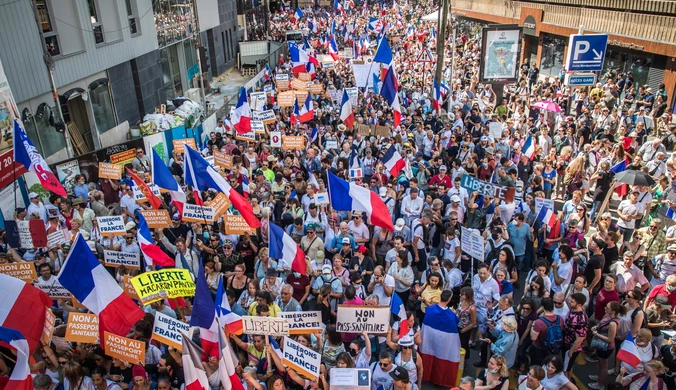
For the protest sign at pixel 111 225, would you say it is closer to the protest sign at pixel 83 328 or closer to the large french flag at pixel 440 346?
the protest sign at pixel 83 328

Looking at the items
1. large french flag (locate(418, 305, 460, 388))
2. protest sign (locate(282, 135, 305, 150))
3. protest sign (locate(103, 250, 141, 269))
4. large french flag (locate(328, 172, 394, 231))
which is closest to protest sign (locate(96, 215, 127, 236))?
protest sign (locate(103, 250, 141, 269))

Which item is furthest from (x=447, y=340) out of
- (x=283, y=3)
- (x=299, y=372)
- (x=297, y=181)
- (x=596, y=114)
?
(x=283, y=3)

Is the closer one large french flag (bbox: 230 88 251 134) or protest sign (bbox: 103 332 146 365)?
protest sign (bbox: 103 332 146 365)

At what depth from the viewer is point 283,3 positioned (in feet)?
221

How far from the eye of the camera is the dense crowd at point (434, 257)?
614 cm

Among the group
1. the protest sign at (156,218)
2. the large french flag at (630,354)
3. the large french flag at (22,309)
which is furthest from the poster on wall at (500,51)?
the large french flag at (22,309)

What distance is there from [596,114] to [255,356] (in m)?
13.9

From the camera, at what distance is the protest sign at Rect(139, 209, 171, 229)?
8.48 m

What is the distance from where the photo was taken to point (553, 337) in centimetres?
634

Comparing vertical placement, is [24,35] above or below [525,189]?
above

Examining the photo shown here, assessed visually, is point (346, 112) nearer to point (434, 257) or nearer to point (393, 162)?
point (393, 162)

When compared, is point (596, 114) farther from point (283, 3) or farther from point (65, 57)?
point (283, 3)

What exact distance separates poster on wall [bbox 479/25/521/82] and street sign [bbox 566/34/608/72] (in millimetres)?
2152

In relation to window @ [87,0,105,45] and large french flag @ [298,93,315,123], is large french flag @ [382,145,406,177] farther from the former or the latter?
window @ [87,0,105,45]
